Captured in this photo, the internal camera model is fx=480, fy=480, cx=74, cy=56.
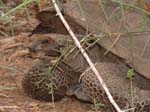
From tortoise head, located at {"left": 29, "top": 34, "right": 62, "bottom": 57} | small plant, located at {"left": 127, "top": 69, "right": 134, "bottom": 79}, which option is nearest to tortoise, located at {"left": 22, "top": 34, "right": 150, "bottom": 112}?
tortoise head, located at {"left": 29, "top": 34, "right": 62, "bottom": 57}

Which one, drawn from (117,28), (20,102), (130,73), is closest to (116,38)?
(117,28)

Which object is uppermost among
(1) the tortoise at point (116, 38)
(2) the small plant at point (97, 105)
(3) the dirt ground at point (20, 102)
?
(1) the tortoise at point (116, 38)

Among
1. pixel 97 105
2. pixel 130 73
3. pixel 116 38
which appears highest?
pixel 116 38

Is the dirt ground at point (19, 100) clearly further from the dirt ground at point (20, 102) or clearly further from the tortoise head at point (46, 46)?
the tortoise head at point (46, 46)

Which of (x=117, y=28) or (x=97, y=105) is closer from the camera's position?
(x=97, y=105)

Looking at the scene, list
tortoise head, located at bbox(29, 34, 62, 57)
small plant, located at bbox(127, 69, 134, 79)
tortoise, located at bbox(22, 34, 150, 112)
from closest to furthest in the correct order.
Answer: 1. small plant, located at bbox(127, 69, 134, 79)
2. tortoise, located at bbox(22, 34, 150, 112)
3. tortoise head, located at bbox(29, 34, 62, 57)

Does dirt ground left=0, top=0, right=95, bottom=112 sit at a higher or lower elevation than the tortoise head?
lower

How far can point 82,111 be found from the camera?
10.6 feet

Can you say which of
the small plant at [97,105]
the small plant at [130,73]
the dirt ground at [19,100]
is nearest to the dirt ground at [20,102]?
the dirt ground at [19,100]

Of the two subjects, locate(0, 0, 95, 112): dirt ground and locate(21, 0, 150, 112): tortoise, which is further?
locate(0, 0, 95, 112): dirt ground

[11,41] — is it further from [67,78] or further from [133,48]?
[133,48]

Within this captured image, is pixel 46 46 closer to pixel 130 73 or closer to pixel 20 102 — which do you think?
pixel 20 102

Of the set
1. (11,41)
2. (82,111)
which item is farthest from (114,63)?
(11,41)

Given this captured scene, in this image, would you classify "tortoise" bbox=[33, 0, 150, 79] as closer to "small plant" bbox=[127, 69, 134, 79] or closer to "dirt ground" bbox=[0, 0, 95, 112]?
"small plant" bbox=[127, 69, 134, 79]
